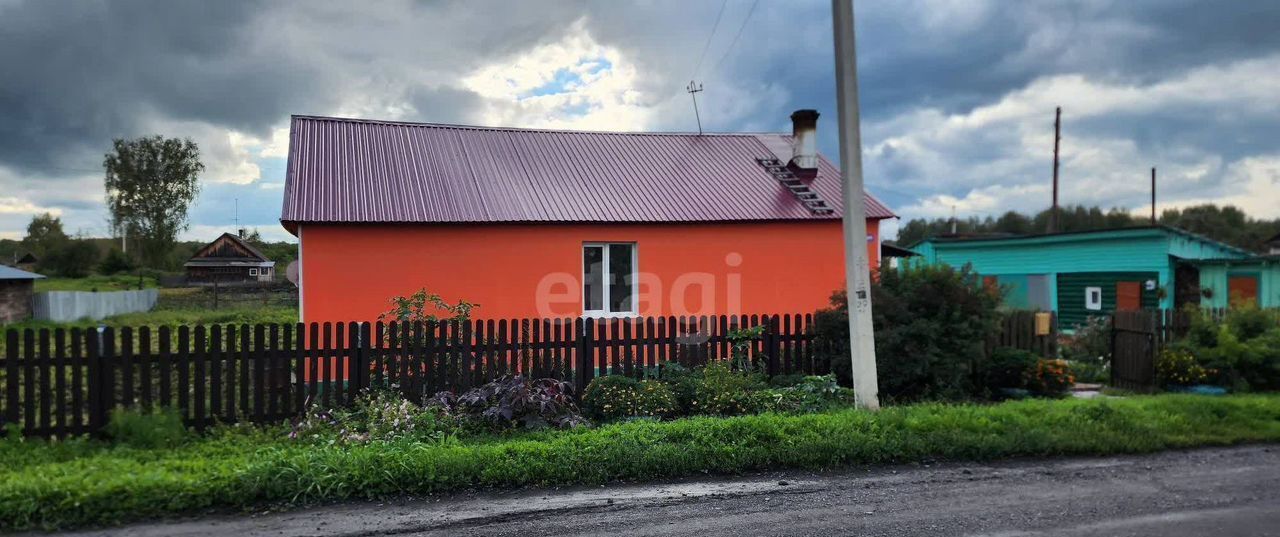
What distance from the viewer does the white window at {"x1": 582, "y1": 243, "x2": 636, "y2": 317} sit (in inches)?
495

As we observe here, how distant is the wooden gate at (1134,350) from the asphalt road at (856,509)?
4.32m

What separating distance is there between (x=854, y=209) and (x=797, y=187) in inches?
250

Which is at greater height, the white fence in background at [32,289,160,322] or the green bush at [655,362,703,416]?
the white fence in background at [32,289,160,322]

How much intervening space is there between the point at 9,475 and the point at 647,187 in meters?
9.86

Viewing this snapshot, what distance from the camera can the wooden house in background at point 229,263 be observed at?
4778 centimetres

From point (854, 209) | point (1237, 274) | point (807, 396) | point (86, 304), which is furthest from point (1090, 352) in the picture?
A: point (86, 304)

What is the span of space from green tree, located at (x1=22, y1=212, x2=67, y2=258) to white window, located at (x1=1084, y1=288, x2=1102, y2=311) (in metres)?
60.2

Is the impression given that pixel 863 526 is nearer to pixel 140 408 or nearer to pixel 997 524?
pixel 997 524

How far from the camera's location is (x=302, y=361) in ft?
26.5

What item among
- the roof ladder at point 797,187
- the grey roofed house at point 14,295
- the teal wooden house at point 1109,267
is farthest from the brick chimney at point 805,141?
the grey roofed house at point 14,295

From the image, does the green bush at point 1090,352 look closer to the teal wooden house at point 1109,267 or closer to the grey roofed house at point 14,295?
the teal wooden house at point 1109,267

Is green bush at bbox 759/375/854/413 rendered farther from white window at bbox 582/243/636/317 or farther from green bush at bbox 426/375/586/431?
white window at bbox 582/243/636/317

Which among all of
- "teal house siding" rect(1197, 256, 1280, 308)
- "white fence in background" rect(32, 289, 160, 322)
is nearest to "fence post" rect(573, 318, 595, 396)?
"teal house siding" rect(1197, 256, 1280, 308)

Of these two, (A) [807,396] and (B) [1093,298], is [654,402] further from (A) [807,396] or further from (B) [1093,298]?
(B) [1093,298]
